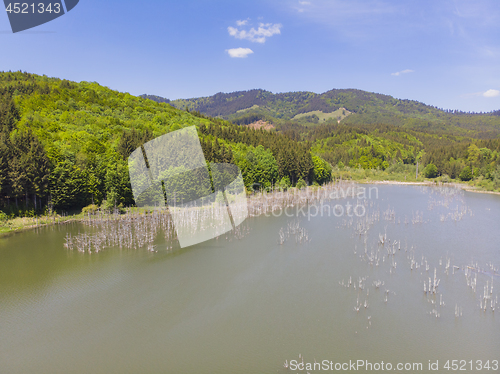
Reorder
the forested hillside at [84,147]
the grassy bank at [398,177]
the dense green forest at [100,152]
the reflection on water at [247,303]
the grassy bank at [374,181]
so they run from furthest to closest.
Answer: the grassy bank at [398,177] < the dense green forest at [100,152] < the forested hillside at [84,147] < the grassy bank at [374,181] < the reflection on water at [247,303]

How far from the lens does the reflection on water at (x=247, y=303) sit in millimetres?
10828

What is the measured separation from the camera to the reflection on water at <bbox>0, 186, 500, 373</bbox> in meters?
10.8

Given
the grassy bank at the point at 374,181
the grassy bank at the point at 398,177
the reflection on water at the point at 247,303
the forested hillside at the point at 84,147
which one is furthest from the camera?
the grassy bank at the point at 398,177

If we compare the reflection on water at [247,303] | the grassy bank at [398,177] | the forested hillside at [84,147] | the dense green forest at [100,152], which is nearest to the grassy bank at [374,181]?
the grassy bank at [398,177]

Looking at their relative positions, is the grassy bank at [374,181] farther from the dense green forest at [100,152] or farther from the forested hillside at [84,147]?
the forested hillside at [84,147]

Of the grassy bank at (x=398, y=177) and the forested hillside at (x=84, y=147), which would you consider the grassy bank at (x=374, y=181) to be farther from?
the forested hillside at (x=84, y=147)

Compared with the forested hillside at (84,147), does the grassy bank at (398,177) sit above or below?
below

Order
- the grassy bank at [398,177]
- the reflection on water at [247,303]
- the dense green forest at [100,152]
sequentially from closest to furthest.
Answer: the reflection on water at [247,303]
the dense green forest at [100,152]
the grassy bank at [398,177]

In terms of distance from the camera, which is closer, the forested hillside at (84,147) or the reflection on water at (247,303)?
the reflection on water at (247,303)

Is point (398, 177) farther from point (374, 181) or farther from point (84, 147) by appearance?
point (84, 147)

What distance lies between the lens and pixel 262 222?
29.5 metres

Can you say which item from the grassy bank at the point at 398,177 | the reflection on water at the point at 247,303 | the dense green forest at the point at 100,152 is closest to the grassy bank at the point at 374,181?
the grassy bank at the point at 398,177

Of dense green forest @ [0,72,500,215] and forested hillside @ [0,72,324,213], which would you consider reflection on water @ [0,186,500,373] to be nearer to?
forested hillside @ [0,72,324,213]

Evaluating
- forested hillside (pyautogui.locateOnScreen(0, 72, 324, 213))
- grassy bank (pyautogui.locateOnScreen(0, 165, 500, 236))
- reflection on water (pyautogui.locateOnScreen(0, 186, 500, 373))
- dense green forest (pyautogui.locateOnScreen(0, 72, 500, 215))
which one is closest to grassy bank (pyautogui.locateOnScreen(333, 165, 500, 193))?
grassy bank (pyautogui.locateOnScreen(0, 165, 500, 236))
